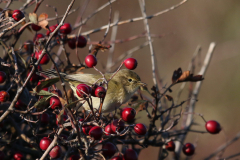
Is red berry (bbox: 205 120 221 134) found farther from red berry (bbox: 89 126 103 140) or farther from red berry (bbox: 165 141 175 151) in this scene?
red berry (bbox: 89 126 103 140)

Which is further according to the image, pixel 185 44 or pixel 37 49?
pixel 185 44

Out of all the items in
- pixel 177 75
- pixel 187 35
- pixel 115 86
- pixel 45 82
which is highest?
pixel 187 35

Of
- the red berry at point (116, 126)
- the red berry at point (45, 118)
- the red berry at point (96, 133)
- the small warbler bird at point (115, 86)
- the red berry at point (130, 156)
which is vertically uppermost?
the small warbler bird at point (115, 86)

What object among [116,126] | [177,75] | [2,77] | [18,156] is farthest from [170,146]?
[2,77]

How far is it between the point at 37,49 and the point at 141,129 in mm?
1120

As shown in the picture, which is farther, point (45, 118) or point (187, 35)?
point (187, 35)

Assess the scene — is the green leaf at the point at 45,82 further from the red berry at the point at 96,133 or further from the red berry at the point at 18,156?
the red berry at the point at 18,156

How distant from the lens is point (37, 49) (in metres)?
2.28

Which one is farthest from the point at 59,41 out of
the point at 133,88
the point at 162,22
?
the point at 162,22

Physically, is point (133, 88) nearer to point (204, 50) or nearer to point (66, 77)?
point (66, 77)

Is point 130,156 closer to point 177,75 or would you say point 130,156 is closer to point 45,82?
point 177,75

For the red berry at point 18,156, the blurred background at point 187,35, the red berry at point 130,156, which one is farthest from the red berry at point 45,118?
the blurred background at point 187,35

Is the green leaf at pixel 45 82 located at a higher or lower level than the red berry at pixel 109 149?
higher

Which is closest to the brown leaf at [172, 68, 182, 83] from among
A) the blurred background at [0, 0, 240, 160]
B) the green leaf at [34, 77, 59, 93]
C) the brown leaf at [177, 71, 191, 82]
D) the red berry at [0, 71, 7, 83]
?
the brown leaf at [177, 71, 191, 82]
